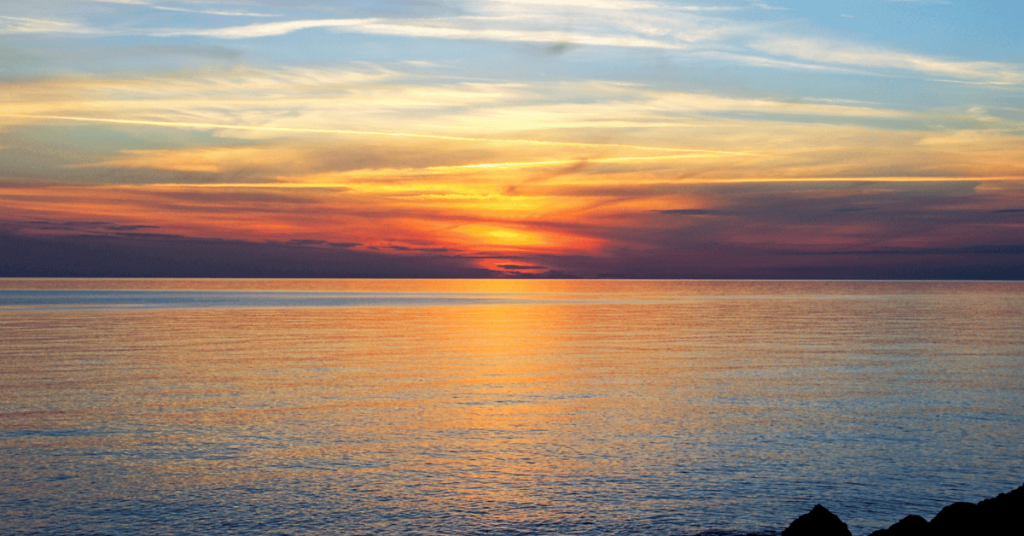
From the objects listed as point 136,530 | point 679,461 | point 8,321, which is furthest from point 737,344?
point 8,321

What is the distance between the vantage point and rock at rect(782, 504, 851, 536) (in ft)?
41.3

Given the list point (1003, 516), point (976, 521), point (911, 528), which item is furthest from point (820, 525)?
point (1003, 516)

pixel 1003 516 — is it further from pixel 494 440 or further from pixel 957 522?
pixel 494 440

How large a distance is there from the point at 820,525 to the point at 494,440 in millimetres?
10846

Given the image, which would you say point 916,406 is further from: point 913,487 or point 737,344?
point 737,344

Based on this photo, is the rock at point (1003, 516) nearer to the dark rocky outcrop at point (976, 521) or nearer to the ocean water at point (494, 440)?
the dark rocky outcrop at point (976, 521)

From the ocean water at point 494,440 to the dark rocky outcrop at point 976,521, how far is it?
204 centimetres

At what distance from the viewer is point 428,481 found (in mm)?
18031

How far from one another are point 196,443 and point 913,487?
1828 centimetres

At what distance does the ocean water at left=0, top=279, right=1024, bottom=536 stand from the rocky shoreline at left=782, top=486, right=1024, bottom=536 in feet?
6.70

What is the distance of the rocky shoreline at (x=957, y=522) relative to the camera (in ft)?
41.8

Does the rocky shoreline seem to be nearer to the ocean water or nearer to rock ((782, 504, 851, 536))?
rock ((782, 504, 851, 536))

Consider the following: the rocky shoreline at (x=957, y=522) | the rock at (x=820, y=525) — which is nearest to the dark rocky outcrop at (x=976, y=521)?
the rocky shoreline at (x=957, y=522)

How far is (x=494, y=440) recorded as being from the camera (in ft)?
72.1
